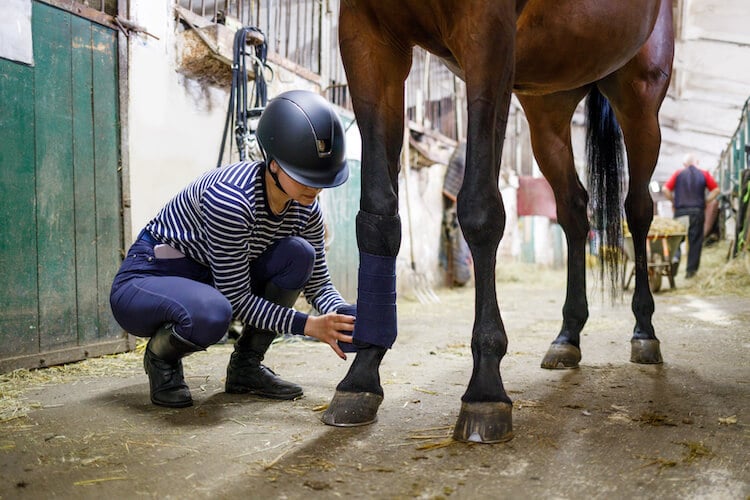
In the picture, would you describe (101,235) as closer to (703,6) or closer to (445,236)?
(445,236)

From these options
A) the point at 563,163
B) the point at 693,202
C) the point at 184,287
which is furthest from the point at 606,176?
the point at 693,202

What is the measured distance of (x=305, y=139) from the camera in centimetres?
175

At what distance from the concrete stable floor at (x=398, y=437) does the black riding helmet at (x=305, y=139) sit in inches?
27.6

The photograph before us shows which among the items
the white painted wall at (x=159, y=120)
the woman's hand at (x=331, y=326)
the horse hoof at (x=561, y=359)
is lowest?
the horse hoof at (x=561, y=359)

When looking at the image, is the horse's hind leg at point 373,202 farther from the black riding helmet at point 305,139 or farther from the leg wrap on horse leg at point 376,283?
the black riding helmet at point 305,139

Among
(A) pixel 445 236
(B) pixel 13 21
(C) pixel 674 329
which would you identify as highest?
(B) pixel 13 21

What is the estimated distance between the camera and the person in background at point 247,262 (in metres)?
1.73

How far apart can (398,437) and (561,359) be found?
1163 mm

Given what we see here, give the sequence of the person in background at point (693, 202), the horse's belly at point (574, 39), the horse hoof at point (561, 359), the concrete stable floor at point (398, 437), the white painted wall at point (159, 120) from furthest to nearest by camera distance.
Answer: the person in background at point (693, 202)
the white painted wall at point (159, 120)
the horse hoof at point (561, 359)
the horse's belly at point (574, 39)
the concrete stable floor at point (398, 437)

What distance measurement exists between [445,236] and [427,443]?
266 inches

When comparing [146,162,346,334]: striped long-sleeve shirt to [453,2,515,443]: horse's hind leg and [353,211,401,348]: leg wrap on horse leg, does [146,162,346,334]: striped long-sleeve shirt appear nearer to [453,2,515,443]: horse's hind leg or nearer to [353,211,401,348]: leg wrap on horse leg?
[353,211,401,348]: leg wrap on horse leg

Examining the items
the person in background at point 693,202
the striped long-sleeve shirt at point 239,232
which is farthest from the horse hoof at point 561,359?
the person in background at point 693,202

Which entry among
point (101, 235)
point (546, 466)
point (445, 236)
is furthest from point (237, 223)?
point (445, 236)

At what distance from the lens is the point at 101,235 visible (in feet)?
9.79
